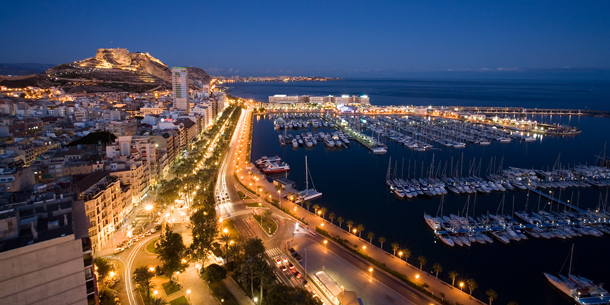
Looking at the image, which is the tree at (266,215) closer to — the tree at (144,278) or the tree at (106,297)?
the tree at (144,278)

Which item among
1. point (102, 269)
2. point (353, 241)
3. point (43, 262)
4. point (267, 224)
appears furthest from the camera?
point (267, 224)

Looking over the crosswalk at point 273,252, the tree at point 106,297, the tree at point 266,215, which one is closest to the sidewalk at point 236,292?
the crosswalk at point 273,252

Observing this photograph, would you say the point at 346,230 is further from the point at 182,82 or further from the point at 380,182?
the point at 182,82

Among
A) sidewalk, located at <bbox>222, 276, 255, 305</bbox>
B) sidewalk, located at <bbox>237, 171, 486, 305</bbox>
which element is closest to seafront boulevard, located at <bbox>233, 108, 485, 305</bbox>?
sidewalk, located at <bbox>237, 171, 486, 305</bbox>

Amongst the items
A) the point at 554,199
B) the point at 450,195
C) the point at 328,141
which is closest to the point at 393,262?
the point at 450,195

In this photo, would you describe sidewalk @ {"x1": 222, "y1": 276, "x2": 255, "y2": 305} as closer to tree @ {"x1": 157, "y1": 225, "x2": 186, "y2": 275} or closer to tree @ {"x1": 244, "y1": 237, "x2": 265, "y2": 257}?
tree @ {"x1": 244, "y1": 237, "x2": 265, "y2": 257}

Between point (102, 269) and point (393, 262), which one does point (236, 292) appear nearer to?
point (102, 269)
